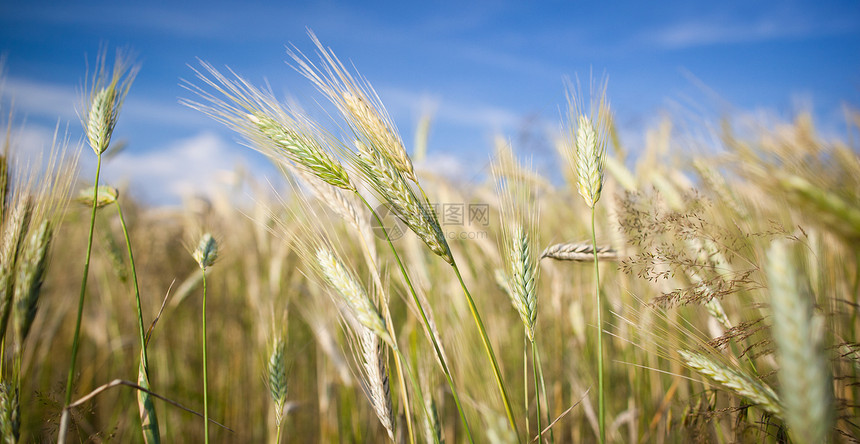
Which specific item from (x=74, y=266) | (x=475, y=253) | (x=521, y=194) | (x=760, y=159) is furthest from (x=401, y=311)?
(x=74, y=266)

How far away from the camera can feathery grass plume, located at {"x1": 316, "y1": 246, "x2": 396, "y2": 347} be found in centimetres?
79

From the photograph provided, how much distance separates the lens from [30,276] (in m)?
0.87

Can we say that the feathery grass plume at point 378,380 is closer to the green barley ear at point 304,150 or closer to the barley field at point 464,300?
the barley field at point 464,300

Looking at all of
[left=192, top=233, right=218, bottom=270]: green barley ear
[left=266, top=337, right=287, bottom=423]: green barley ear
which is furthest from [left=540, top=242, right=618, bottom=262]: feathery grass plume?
[left=192, top=233, right=218, bottom=270]: green barley ear

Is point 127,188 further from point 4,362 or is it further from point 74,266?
point 4,362

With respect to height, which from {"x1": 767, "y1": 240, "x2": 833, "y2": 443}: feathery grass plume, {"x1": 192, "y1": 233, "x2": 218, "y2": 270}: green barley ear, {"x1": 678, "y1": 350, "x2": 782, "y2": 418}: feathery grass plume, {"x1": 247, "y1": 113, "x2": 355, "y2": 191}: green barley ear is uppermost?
{"x1": 247, "y1": 113, "x2": 355, "y2": 191}: green barley ear

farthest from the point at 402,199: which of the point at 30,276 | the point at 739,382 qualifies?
the point at 30,276

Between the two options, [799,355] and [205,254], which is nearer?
[799,355]

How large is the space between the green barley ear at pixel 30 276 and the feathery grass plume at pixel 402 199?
836mm

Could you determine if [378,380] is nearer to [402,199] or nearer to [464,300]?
[402,199]

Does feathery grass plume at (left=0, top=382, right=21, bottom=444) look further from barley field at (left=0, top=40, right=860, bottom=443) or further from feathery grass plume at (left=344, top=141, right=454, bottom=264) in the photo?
feathery grass plume at (left=344, top=141, right=454, bottom=264)

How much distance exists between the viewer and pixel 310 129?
1.01 meters

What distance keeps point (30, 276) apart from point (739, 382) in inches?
63.9

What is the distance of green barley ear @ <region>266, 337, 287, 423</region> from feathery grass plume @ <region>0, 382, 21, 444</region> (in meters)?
0.55
